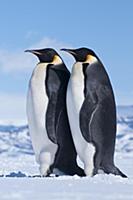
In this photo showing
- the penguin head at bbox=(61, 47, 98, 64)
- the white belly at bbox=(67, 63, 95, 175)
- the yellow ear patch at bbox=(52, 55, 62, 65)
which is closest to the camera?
the white belly at bbox=(67, 63, 95, 175)

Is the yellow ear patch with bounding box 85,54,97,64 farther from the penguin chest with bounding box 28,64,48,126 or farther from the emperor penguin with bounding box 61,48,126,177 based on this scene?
the penguin chest with bounding box 28,64,48,126

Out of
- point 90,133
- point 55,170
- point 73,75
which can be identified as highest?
point 73,75

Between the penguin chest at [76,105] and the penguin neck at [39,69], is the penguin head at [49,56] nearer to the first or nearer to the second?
the penguin neck at [39,69]

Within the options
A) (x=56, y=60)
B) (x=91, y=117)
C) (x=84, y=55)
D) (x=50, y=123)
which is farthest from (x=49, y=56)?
(x=91, y=117)

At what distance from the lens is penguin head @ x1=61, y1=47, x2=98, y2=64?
735 cm

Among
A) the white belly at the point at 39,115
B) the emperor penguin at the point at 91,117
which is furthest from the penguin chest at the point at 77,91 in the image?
the white belly at the point at 39,115

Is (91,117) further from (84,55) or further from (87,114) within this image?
(84,55)

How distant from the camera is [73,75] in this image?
7199mm

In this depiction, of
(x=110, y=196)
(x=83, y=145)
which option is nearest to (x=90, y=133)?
(x=83, y=145)

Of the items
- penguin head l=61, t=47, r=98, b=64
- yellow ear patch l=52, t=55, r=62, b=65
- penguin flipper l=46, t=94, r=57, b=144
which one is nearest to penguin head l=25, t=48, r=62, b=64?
yellow ear patch l=52, t=55, r=62, b=65

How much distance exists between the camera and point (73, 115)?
280 inches

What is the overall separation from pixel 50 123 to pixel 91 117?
48 cm

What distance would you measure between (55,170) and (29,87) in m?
0.99

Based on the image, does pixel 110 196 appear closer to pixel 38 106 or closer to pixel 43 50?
pixel 38 106
